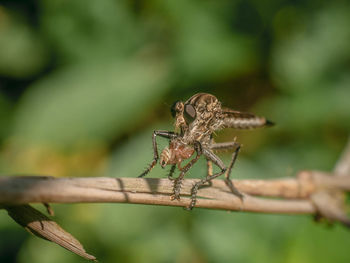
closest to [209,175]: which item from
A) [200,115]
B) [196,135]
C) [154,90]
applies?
[196,135]

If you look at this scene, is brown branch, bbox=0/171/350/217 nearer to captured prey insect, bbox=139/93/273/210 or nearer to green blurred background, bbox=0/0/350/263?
captured prey insect, bbox=139/93/273/210

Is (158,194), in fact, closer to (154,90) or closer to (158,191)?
(158,191)

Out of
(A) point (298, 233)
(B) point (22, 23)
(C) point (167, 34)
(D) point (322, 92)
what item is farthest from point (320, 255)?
(B) point (22, 23)

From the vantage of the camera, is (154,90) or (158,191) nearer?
(158,191)

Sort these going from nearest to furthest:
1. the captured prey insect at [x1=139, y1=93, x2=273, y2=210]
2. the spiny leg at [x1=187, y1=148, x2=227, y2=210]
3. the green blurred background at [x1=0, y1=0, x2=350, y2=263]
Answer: the spiny leg at [x1=187, y1=148, x2=227, y2=210] < the captured prey insect at [x1=139, y1=93, x2=273, y2=210] < the green blurred background at [x1=0, y1=0, x2=350, y2=263]

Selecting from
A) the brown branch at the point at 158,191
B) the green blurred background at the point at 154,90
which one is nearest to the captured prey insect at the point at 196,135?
the brown branch at the point at 158,191

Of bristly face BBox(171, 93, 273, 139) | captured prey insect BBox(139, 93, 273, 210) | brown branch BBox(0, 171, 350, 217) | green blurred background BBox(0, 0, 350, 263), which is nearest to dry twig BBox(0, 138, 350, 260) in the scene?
brown branch BBox(0, 171, 350, 217)

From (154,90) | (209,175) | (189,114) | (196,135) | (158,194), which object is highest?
(154,90)

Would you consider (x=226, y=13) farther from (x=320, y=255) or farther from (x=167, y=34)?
(x=320, y=255)

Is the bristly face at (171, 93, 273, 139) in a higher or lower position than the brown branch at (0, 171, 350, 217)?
higher
